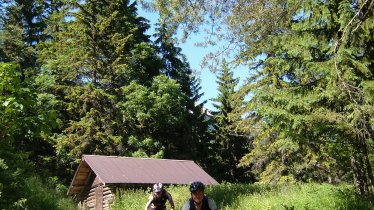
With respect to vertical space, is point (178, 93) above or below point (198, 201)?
above

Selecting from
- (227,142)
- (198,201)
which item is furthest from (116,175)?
(227,142)

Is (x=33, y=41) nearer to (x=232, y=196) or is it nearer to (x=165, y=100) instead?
(x=165, y=100)

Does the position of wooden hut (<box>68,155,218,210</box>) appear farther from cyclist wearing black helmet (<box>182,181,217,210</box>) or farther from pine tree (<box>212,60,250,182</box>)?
cyclist wearing black helmet (<box>182,181,217,210</box>)

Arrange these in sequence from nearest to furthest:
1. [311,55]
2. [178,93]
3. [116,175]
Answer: [311,55] → [116,175] → [178,93]

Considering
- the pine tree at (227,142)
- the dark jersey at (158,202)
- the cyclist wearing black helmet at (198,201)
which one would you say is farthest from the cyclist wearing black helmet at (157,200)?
the pine tree at (227,142)

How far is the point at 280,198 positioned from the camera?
42.4 feet

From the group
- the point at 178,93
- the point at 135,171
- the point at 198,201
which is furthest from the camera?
the point at 178,93

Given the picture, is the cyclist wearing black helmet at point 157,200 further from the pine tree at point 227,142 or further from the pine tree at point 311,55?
the pine tree at point 227,142

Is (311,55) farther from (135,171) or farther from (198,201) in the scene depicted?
(135,171)

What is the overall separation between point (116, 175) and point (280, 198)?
11.1 meters

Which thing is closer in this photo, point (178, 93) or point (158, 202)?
point (158, 202)

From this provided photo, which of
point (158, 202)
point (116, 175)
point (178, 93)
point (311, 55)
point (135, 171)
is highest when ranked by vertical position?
point (178, 93)

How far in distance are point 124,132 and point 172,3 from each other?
70.2 ft

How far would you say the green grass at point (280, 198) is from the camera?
1095 cm
